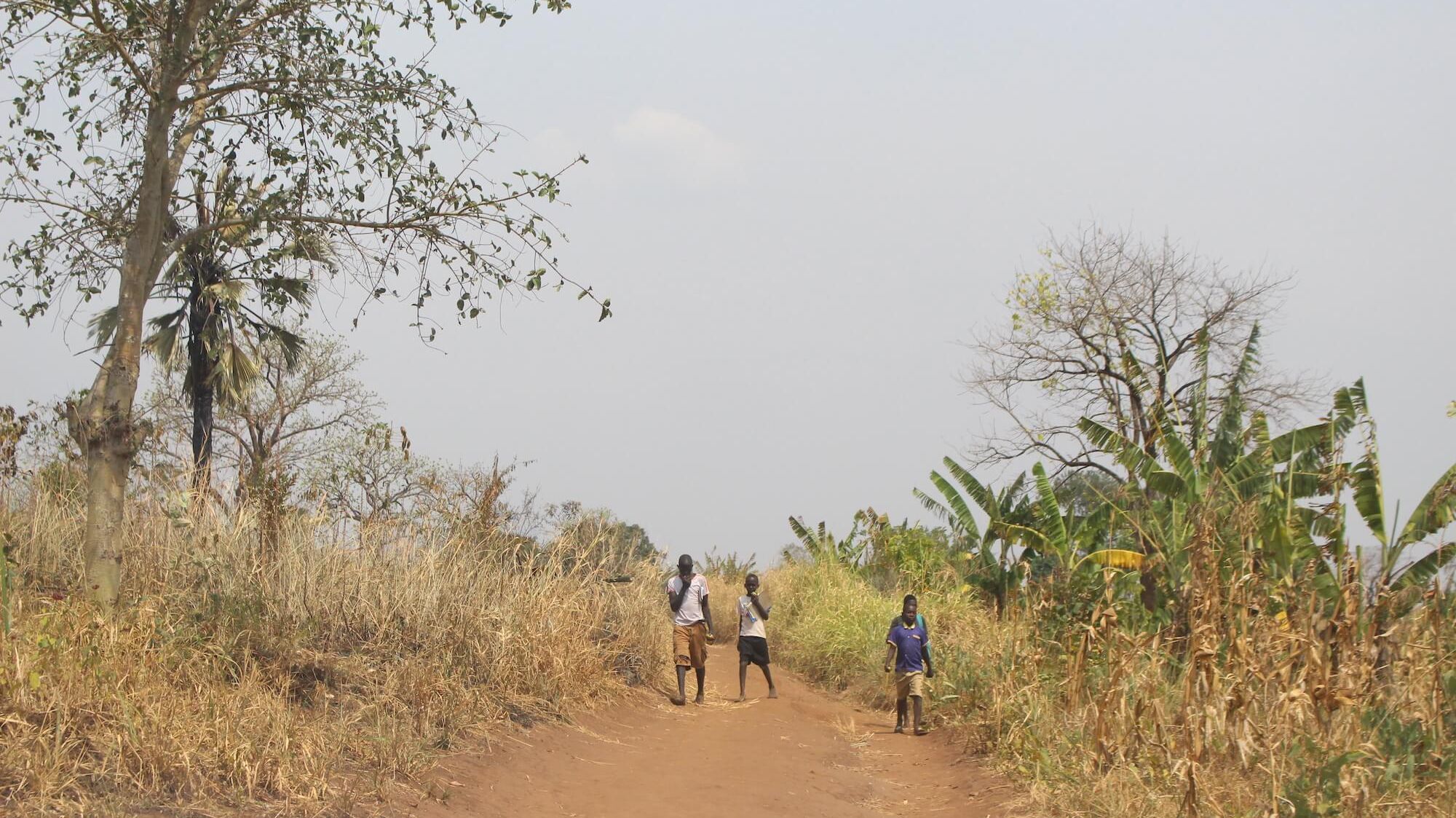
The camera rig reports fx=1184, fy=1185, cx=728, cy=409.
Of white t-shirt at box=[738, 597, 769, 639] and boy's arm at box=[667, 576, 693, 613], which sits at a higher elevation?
boy's arm at box=[667, 576, 693, 613]

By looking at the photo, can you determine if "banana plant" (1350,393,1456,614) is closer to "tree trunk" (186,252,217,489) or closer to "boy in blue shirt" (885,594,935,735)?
"boy in blue shirt" (885,594,935,735)

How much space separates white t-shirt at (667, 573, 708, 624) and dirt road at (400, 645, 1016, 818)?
3.49ft

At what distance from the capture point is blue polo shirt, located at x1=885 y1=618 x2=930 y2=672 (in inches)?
524

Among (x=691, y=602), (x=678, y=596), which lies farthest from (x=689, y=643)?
(x=678, y=596)

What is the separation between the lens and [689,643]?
47.2ft

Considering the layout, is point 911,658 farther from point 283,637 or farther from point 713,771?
point 283,637

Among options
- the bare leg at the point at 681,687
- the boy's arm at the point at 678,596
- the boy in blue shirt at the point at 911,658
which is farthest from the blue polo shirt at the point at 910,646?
the bare leg at the point at 681,687

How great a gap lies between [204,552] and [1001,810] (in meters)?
6.64

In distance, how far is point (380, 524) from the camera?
37.3 ft

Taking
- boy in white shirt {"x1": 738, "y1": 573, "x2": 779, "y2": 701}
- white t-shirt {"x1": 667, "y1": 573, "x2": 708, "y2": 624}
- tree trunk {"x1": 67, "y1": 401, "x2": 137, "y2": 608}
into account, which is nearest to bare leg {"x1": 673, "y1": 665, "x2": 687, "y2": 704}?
white t-shirt {"x1": 667, "y1": 573, "x2": 708, "y2": 624}

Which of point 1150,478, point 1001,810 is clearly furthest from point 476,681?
point 1150,478

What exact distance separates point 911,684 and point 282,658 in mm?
6983

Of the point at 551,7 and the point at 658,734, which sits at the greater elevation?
the point at 551,7

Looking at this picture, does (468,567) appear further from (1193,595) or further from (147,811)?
(1193,595)
